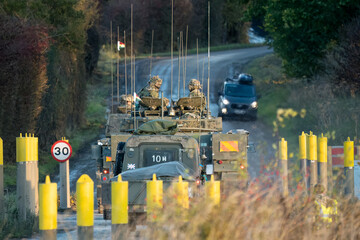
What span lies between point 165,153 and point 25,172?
309 centimetres

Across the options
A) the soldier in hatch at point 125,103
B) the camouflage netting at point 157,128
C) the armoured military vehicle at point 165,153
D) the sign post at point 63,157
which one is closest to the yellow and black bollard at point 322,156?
the armoured military vehicle at point 165,153

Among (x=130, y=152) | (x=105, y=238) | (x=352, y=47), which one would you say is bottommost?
(x=105, y=238)

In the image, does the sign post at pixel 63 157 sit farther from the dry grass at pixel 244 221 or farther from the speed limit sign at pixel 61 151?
the dry grass at pixel 244 221

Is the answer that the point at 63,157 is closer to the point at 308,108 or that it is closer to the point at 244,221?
the point at 244,221

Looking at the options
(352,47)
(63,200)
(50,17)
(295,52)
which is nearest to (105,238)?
(63,200)

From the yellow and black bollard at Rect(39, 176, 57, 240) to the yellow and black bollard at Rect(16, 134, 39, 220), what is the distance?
3958 millimetres

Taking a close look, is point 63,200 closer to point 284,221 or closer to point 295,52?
point 284,221

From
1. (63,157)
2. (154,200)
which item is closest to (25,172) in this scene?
(63,157)

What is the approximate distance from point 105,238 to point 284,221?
2876 mm

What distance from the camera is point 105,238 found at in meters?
10.8

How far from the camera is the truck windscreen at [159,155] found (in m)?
14.8

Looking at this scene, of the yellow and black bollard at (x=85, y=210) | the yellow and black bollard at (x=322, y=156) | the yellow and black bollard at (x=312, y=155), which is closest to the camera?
the yellow and black bollard at (x=85, y=210)

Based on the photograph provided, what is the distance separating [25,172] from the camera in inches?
508

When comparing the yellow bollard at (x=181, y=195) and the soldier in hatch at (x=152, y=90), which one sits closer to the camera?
the yellow bollard at (x=181, y=195)
